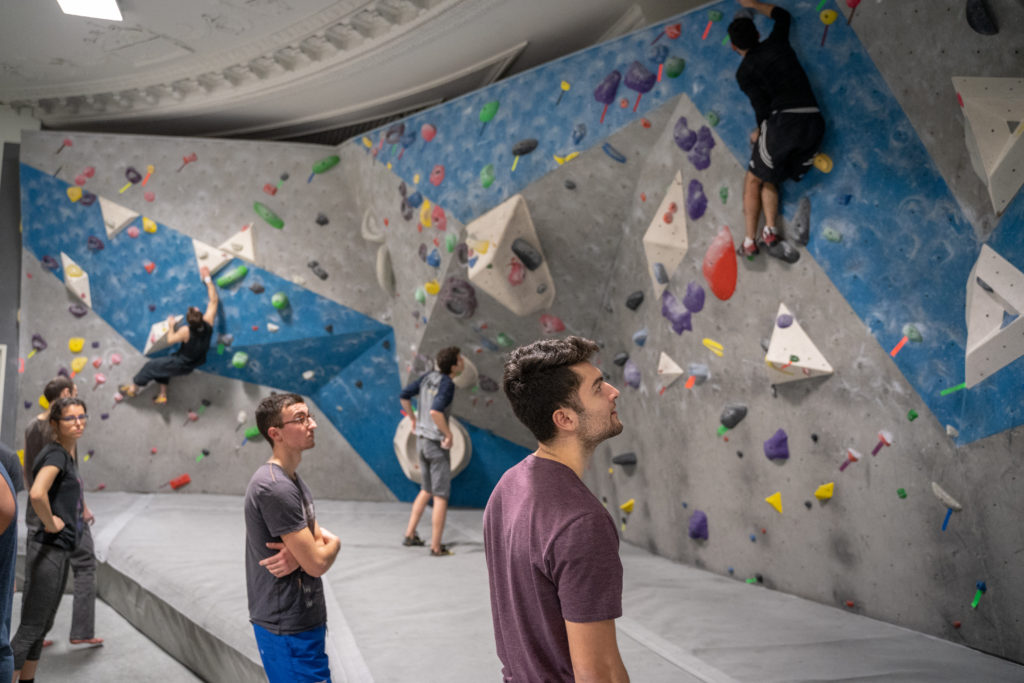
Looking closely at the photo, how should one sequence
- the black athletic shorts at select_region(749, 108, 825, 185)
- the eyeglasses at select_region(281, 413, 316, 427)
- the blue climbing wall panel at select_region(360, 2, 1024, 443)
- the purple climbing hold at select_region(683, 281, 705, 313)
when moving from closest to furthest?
1. the eyeglasses at select_region(281, 413, 316, 427)
2. the blue climbing wall panel at select_region(360, 2, 1024, 443)
3. the black athletic shorts at select_region(749, 108, 825, 185)
4. the purple climbing hold at select_region(683, 281, 705, 313)

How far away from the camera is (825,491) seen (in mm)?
3738

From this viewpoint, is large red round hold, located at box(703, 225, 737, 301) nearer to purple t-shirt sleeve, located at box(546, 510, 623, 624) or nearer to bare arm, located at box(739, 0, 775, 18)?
bare arm, located at box(739, 0, 775, 18)

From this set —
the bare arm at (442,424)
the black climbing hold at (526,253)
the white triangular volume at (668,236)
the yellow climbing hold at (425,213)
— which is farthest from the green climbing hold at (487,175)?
the bare arm at (442,424)

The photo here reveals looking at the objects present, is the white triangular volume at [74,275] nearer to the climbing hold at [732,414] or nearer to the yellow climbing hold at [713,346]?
the yellow climbing hold at [713,346]

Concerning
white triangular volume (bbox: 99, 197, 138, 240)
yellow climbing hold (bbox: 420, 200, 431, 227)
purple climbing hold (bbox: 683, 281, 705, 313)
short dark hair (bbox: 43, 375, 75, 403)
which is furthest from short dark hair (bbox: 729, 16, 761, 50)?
white triangular volume (bbox: 99, 197, 138, 240)

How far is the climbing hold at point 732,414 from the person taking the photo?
13.8ft

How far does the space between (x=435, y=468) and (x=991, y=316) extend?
3160 mm

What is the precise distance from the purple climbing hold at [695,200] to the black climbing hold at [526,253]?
3.95 ft

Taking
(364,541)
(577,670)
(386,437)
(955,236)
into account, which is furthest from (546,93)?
(577,670)

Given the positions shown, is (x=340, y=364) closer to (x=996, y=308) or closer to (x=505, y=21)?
(x=505, y=21)

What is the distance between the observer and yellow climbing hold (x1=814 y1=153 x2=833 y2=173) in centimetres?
349

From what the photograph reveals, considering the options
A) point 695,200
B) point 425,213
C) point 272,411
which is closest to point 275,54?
point 425,213

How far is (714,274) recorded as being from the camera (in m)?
4.25

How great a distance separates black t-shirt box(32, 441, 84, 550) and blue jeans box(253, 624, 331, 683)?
4.65 ft
